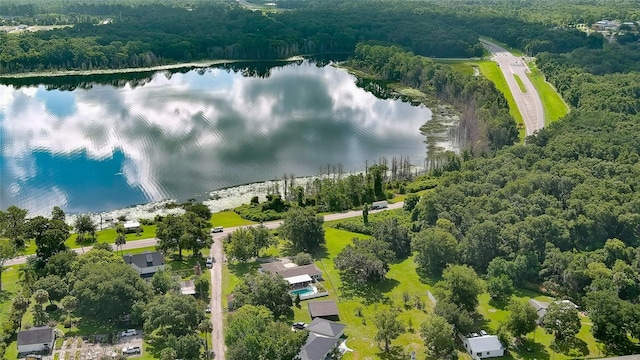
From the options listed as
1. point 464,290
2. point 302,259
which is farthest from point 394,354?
point 302,259

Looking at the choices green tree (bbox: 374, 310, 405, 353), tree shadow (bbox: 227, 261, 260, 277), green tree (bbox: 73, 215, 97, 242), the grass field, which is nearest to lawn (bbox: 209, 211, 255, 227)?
tree shadow (bbox: 227, 261, 260, 277)

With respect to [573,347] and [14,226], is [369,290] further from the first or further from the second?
[14,226]

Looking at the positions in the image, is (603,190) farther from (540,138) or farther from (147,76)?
(147,76)

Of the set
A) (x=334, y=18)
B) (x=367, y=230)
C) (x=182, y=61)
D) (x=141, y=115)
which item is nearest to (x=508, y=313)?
(x=367, y=230)

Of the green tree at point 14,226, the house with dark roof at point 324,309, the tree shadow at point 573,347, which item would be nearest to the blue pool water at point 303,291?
the house with dark roof at point 324,309

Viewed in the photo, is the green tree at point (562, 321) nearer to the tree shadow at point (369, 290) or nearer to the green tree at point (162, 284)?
the tree shadow at point (369, 290)
